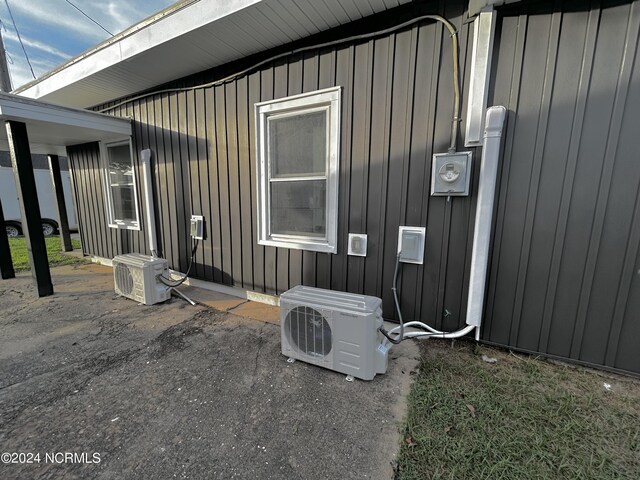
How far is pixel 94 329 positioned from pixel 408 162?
322 centimetres

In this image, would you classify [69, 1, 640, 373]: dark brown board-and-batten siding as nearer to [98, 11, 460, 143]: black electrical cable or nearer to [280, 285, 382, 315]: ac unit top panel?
[98, 11, 460, 143]: black electrical cable

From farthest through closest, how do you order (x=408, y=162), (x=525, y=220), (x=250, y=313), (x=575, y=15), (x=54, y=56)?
(x=54, y=56) → (x=250, y=313) → (x=408, y=162) → (x=525, y=220) → (x=575, y=15)

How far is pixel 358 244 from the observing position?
7.84 ft

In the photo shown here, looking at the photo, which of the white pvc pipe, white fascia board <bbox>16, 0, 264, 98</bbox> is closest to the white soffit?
white fascia board <bbox>16, 0, 264, 98</bbox>

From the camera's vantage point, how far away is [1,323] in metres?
2.54

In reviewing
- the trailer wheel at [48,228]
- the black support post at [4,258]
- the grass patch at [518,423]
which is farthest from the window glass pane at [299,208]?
the trailer wheel at [48,228]

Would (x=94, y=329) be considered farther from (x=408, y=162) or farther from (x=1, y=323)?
(x=408, y=162)

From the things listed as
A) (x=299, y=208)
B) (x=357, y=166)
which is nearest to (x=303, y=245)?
(x=299, y=208)

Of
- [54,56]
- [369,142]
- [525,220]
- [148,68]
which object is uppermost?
[54,56]

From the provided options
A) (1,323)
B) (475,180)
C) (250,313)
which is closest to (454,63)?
(475,180)

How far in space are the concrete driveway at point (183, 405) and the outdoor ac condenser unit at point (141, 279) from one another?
0.43m

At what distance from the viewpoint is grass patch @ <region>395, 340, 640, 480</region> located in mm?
1162

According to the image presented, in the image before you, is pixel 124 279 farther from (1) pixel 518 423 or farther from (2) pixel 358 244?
(1) pixel 518 423

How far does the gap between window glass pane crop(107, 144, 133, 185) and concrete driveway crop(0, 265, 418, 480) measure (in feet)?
7.68
